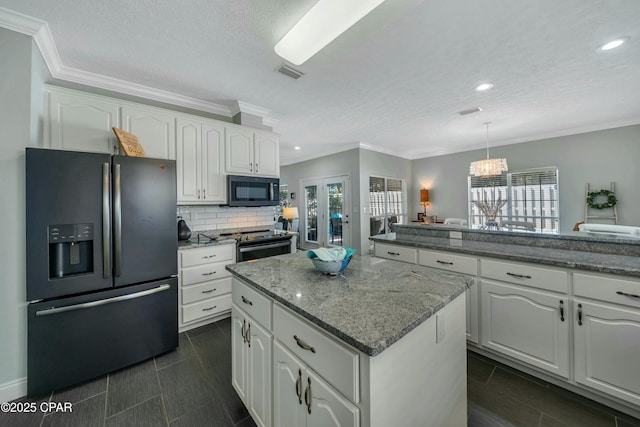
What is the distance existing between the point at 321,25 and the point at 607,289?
7.92ft

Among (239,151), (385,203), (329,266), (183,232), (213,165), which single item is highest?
(239,151)

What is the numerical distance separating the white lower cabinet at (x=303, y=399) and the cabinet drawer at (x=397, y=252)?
68.9 inches

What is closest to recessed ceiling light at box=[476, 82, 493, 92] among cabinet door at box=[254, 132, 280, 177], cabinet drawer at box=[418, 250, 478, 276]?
cabinet drawer at box=[418, 250, 478, 276]

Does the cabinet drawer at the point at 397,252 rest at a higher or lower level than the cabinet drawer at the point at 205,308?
higher

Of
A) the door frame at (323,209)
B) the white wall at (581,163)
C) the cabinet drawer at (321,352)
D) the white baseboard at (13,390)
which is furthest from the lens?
the door frame at (323,209)

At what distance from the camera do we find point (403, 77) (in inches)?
98.4

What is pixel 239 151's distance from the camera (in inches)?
122

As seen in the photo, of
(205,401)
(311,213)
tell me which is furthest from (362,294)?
(311,213)

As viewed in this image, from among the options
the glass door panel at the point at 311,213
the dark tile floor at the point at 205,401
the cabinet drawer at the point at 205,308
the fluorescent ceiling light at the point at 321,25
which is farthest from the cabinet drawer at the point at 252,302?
the glass door panel at the point at 311,213

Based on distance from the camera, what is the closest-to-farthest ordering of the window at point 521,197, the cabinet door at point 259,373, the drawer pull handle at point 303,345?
the drawer pull handle at point 303,345
the cabinet door at point 259,373
the window at point 521,197

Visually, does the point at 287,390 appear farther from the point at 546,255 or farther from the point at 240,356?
the point at 546,255

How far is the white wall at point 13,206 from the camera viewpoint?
5.33 ft

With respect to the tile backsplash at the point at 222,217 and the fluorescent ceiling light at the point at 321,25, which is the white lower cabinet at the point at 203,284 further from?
the fluorescent ceiling light at the point at 321,25

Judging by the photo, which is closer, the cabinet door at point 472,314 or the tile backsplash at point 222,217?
the cabinet door at point 472,314
